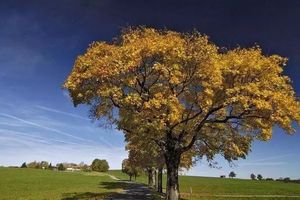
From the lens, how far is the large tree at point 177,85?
27.6 m

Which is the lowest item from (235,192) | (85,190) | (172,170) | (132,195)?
(132,195)

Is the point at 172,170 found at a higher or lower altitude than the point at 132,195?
higher

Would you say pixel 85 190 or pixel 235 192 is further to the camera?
pixel 235 192

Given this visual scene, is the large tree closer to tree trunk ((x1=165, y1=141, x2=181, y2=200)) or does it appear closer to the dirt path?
tree trunk ((x1=165, y1=141, x2=181, y2=200))

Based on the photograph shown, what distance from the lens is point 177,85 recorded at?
29531mm

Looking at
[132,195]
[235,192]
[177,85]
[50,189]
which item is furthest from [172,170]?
[235,192]

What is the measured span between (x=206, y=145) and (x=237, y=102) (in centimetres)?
670

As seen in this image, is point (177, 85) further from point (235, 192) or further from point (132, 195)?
point (235, 192)

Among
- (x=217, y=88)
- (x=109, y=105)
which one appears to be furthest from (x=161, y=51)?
(x=109, y=105)

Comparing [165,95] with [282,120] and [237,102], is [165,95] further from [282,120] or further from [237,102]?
[282,120]

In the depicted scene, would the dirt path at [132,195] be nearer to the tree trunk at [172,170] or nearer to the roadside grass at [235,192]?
the roadside grass at [235,192]

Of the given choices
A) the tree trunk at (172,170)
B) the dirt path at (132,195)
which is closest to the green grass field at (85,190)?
the dirt path at (132,195)

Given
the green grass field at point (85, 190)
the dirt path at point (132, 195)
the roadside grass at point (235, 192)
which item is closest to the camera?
the dirt path at point (132, 195)

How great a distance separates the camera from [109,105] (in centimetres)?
3231
